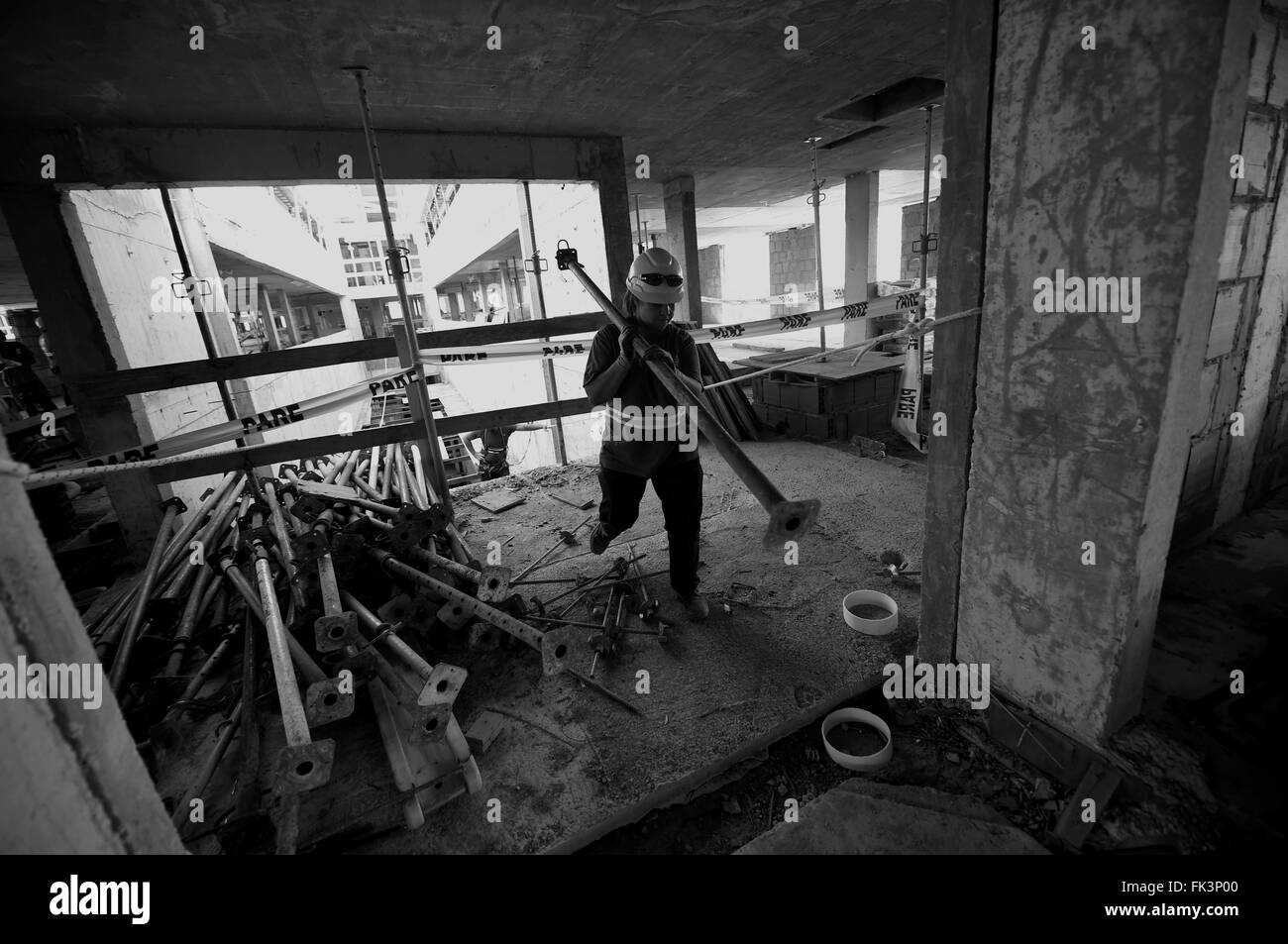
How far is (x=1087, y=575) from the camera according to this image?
1.97 meters

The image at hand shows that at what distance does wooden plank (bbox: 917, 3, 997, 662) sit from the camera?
77.2 inches

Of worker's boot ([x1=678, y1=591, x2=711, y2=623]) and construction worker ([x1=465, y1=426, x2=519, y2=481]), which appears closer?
worker's boot ([x1=678, y1=591, x2=711, y2=623])

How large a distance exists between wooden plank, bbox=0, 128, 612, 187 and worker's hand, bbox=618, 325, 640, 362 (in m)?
3.37

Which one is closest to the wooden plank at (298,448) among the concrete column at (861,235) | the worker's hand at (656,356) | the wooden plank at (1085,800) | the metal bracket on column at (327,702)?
the metal bracket on column at (327,702)

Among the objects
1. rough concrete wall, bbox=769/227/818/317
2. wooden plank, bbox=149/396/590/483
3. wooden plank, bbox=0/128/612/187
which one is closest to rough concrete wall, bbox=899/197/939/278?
rough concrete wall, bbox=769/227/818/317

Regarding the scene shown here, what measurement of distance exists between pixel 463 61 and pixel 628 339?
2.34 metres

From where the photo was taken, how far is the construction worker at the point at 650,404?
2969mm

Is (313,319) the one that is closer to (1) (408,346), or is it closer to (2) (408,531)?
(1) (408,346)

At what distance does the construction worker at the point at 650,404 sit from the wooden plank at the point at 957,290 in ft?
3.80

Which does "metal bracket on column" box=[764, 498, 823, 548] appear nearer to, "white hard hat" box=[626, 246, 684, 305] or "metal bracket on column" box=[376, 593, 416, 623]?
"white hard hat" box=[626, 246, 684, 305]

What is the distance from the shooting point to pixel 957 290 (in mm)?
2174
